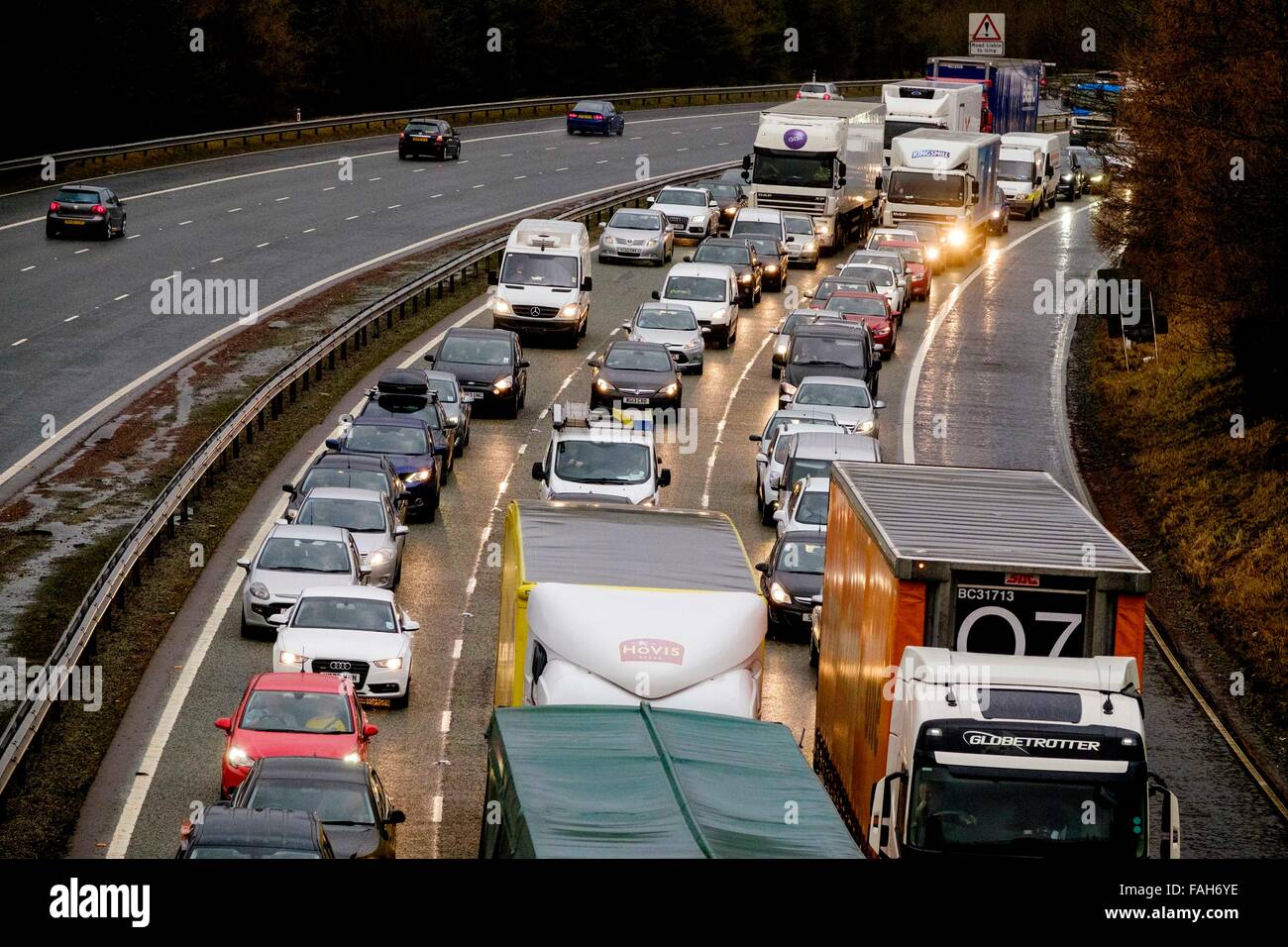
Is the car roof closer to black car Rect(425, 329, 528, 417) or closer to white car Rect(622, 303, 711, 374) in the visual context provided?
black car Rect(425, 329, 528, 417)

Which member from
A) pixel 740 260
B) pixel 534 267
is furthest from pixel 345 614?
pixel 740 260

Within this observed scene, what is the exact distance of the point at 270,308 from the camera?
47.2 metres

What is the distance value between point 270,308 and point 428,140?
1039 inches

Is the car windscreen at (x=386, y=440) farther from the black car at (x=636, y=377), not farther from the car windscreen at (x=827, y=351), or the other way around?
the car windscreen at (x=827, y=351)

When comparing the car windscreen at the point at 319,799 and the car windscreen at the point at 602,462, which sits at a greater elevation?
the car windscreen at the point at 602,462

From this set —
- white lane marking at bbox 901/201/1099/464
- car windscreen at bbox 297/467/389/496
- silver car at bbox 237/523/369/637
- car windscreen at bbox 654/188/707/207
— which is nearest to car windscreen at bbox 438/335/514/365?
white lane marking at bbox 901/201/1099/464

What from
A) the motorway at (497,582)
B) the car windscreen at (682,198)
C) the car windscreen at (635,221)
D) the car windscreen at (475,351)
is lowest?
the motorway at (497,582)

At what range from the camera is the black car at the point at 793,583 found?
2520cm

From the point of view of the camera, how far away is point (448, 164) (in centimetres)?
7294

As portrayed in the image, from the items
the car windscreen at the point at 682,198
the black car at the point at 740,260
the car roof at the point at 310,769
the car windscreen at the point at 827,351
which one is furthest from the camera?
the car windscreen at the point at 682,198

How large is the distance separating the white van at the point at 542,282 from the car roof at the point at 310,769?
88.7ft

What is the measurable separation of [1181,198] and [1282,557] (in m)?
10.2
